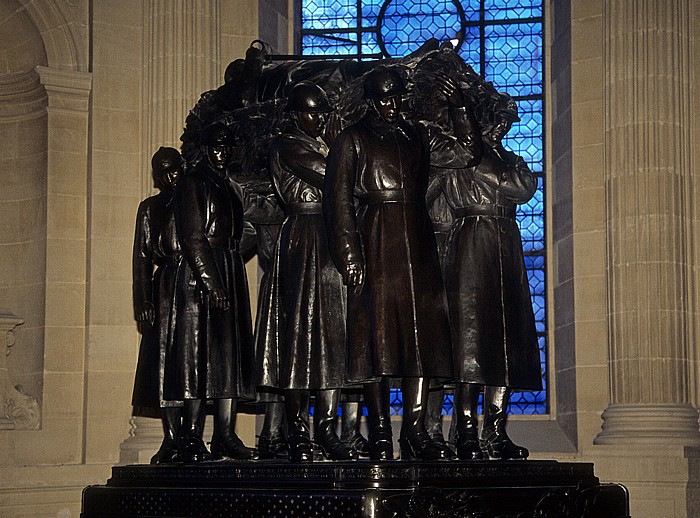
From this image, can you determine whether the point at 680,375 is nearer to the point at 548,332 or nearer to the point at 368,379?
the point at 548,332

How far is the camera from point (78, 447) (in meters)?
13.4

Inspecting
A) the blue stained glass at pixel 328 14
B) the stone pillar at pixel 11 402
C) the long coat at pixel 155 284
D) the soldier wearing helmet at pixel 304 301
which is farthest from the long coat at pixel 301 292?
the blue stained glass at pixel 328 14

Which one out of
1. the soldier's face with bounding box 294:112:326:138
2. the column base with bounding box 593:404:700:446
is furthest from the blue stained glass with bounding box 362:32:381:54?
the soldier's face with bounding box 294:112:326:138

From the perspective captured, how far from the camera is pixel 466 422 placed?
915cm

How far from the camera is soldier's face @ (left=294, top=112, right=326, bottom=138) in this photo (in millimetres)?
9266

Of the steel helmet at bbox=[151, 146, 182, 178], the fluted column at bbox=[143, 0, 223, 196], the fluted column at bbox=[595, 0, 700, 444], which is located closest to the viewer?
the steel helmet at bbox=[151, 146, 182, 178]

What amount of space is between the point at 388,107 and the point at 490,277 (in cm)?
127

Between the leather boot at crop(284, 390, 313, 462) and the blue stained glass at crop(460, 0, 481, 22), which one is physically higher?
the blue stained glass at crop(460, 0, 481, 22)

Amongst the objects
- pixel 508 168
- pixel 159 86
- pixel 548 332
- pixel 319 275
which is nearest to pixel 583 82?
pixel 548 332

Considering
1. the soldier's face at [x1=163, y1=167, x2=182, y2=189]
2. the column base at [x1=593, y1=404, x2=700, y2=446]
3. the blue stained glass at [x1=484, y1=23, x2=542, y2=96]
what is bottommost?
the column base at [x1=593, y1=404, x2=700, y2=446]

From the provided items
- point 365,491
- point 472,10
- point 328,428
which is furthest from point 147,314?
point 472,10

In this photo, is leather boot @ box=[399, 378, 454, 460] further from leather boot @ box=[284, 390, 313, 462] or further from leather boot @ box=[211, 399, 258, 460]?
leather boot @ box=[211, 399, 258, 460]

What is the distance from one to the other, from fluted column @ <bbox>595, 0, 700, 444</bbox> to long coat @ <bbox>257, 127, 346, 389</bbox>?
4.38 metres

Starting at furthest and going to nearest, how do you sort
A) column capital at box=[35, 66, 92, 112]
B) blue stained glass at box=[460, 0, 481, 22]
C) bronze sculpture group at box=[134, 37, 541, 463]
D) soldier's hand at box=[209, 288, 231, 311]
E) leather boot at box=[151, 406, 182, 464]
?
blue stained glass at box=[460, 0, 481, 22] → column capital at box=[35, 66, 92, 112] → leather boot at box=[151, 406, 182, 464] → soldier's hand at box=[209, 288, 231, 311] → bronze sculpture group at box=[134, 37, 541, 463]
